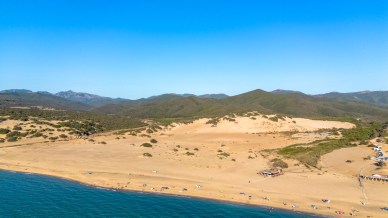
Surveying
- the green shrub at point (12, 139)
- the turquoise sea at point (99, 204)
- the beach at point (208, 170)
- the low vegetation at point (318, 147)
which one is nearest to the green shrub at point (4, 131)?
the green shrub at point (12, 139)

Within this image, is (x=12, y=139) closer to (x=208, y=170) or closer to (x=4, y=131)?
(x=4, y=131)

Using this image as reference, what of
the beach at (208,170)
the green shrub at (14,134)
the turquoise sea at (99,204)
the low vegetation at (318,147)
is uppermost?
the low vegetation at (318,147)

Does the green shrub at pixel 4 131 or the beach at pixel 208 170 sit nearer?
the beach at pixel 208 170

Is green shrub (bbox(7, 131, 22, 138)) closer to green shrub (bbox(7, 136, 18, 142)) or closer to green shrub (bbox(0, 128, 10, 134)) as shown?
green shrub (bbox(0, 128, 10, 134))

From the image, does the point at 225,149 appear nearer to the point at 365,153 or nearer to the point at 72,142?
the point at 365,153

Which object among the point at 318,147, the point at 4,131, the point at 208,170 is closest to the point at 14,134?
the point at 4,131

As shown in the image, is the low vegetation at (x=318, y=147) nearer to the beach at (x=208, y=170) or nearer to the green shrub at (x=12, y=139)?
the beach at (x=208, y=170)

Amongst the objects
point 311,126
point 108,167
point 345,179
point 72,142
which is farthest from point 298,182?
point 311,126

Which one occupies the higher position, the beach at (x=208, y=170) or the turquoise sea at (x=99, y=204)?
the beach at (x=208, y=170)

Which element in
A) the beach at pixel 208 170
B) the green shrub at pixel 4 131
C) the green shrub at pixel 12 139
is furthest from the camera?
the green shrub at pixel 4 131
